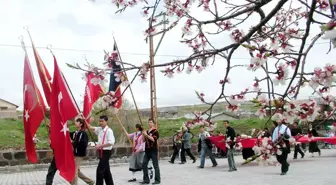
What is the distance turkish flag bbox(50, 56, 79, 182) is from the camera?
26.0ft

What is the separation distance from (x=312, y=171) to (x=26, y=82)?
26.6 ft

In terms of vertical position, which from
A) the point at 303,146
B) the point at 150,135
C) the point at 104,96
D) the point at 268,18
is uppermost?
the point at 268,18

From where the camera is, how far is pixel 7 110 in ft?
103

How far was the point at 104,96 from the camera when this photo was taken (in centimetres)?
448

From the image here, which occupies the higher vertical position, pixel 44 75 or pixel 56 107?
pixel 44 75

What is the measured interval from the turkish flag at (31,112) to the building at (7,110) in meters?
20.2

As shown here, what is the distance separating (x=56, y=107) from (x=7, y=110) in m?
25.1

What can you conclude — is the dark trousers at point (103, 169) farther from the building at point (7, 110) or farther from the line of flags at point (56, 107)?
the building at point (7, 110)

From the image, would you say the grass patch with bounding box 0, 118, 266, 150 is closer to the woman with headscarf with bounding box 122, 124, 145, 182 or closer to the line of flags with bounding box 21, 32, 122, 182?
the woman with headscarf with bounding box 122, 124, 145, 182

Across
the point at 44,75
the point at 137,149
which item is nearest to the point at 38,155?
the point at 137,149

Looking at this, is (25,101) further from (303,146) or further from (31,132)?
(303,146)

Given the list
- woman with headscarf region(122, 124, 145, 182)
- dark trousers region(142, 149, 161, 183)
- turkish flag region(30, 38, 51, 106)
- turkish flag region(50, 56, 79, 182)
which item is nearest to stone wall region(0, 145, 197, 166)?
woman with headscarf region(122, 124, 145, 182)

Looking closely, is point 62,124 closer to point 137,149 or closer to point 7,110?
point 137,149

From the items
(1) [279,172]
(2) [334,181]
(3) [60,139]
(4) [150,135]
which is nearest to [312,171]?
(1) [279,172]
